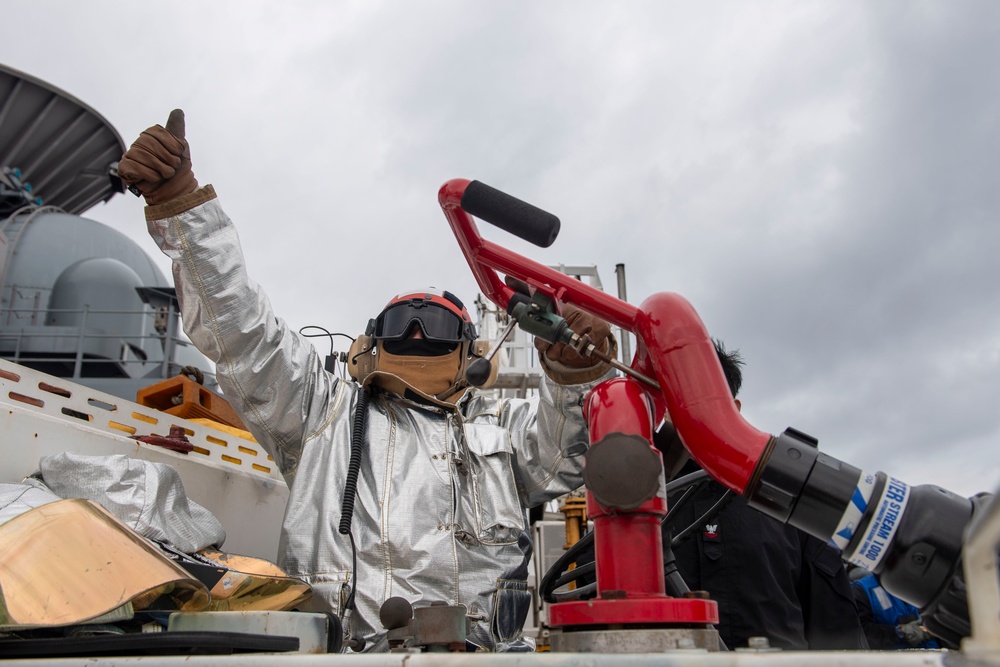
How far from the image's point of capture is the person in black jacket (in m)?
2.12

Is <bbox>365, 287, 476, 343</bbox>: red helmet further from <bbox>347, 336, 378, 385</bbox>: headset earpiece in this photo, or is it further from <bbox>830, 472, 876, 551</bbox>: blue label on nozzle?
<bbox>830, 472, 876, 551</bbox>: blue label on nozzle

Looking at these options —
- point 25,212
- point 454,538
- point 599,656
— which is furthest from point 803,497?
point 25,212

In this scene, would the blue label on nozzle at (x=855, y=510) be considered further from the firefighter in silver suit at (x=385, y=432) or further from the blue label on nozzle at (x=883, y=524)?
the firefighter in silver suit at (x=385, y=432)

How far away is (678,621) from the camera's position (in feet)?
3.16

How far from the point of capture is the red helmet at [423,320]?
2480mm

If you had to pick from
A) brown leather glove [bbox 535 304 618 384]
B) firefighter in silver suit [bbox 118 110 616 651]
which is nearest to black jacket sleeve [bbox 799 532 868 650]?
firefighter in silver suit [bbox 118 110 616 651]

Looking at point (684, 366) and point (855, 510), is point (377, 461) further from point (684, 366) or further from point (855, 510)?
point (855, 510)

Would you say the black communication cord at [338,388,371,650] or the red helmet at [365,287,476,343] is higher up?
the red helmet at [365,287,476,343]

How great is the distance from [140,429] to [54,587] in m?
1.22

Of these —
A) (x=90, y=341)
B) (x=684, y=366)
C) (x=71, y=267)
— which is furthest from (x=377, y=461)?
A: (x=71, y=267)

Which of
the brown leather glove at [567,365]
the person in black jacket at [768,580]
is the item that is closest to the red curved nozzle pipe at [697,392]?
the brown leather glove at [567,365]

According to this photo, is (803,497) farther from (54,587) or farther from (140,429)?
(140,429)

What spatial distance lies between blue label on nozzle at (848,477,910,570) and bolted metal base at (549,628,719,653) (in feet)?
0.73

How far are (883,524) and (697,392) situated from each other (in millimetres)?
305
